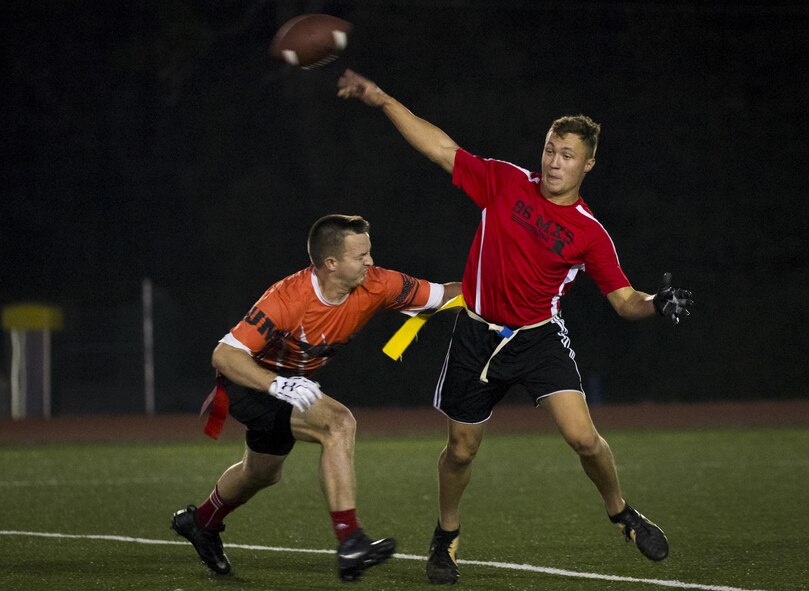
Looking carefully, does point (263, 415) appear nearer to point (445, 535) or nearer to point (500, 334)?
point (445, 535)

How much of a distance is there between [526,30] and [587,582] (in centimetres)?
2440

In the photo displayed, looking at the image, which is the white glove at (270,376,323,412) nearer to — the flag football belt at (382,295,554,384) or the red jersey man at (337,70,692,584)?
the flag football belt at (382,295,554,384)

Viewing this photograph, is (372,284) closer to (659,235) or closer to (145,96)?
(659,235)

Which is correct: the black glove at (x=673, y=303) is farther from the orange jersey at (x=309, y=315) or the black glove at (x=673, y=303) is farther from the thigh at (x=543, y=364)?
the orange jersey at (x=309, y=315)

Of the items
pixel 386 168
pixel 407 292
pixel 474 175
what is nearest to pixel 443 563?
pixel 407 292

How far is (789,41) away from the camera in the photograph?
91.3 feet

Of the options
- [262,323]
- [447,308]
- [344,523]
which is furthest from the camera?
[447,308]

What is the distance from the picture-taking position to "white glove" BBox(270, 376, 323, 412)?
19.8 feet

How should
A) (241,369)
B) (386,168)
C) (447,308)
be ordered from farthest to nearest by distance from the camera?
(386,168) → (447,308) → (241,369)

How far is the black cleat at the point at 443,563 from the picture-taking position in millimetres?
6562

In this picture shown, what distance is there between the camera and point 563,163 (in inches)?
263

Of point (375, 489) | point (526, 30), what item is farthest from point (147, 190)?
point (375, 489)

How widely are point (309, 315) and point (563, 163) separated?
1451 mm

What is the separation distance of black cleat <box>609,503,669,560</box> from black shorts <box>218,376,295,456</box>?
166 centimetres
